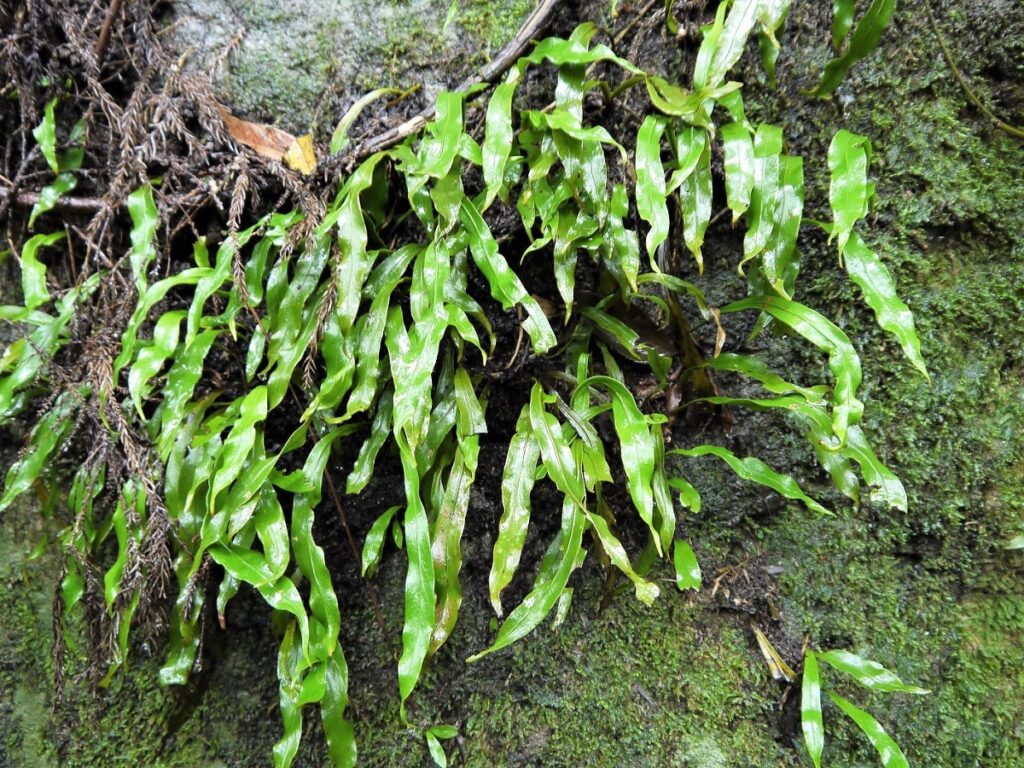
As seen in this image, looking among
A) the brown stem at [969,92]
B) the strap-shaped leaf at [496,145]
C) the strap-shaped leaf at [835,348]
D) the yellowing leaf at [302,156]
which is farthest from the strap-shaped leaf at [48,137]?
the brown stem at [969,92]

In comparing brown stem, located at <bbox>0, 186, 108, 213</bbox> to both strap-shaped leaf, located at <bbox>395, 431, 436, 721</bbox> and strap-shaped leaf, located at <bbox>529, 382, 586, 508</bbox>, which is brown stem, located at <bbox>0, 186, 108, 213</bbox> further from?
strap-shaped leaf, located at <bbox>529, 382, 586, 508</bbox>

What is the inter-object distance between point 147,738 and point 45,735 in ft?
0.81

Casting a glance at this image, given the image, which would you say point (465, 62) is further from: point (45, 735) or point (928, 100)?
point (45, 735)

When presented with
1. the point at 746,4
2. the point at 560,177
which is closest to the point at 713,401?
Answer: the point at 560,177

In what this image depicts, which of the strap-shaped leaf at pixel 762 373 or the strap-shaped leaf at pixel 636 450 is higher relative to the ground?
the strap-shaped leaf at pixel 762 373

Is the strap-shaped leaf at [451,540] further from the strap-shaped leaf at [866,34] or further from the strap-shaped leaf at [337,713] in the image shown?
the strap-shaped leaf at [866,34]

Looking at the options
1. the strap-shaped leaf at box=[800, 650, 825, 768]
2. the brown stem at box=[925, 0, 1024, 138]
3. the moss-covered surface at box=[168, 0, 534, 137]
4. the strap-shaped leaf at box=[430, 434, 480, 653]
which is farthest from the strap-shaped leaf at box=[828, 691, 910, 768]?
the moss-covered surface at box=[168, 0, 534, 137]

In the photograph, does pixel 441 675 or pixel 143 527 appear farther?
pixel 441 675

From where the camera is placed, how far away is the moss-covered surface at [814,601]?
1122mm

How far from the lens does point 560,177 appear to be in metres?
1.10

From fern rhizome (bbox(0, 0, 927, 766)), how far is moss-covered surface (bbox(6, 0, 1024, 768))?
5.6 inches

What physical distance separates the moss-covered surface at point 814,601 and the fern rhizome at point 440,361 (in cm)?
14

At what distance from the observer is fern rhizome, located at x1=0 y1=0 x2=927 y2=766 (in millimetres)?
984

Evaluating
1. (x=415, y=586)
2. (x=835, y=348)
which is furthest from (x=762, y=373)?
(x=415, y=586)
